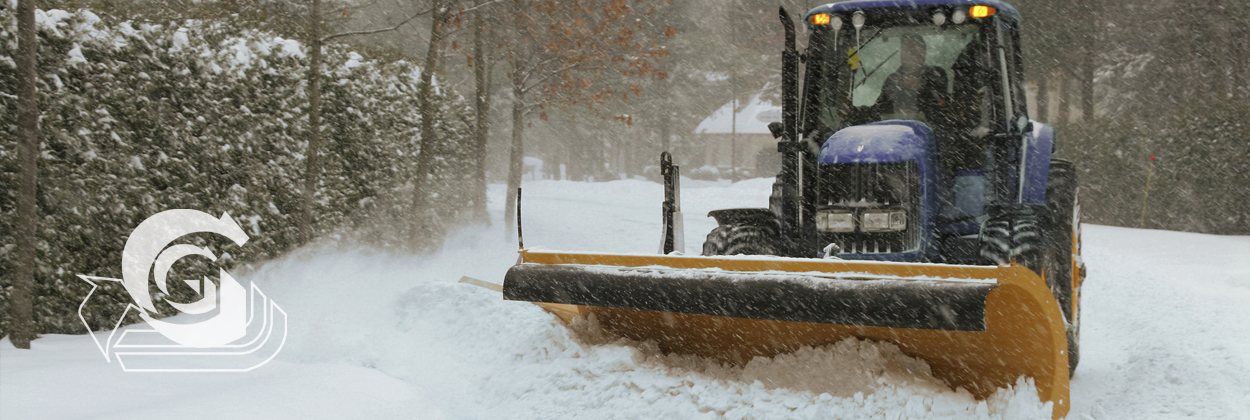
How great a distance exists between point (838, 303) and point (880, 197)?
3.35ft

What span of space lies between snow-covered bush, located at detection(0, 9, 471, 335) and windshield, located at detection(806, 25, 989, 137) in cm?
485

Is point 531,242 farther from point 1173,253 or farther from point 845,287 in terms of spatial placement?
point 845,287

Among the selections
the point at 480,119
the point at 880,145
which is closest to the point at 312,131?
the point at 480,119

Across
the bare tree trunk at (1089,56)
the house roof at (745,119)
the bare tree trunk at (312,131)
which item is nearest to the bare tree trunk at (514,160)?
the bare tree trunk at (312,131)

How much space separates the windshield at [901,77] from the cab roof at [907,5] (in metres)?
0.14

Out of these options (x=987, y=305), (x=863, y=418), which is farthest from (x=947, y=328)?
(x=863, y=418)

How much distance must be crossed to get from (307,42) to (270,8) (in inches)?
193

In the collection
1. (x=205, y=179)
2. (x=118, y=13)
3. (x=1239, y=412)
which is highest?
(x=118, y=13)

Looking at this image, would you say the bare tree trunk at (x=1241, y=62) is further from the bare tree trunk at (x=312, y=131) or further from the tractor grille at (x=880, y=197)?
the bare tree trunk at (x=312, y=131)

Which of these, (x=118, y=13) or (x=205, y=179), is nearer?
(x=118, y=13)

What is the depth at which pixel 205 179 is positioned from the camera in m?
6.77

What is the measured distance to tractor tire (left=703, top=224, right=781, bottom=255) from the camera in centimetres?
500

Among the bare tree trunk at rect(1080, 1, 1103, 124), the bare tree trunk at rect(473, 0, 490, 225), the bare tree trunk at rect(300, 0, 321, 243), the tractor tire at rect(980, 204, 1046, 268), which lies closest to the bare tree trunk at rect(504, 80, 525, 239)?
the bare tree trunk at rect(473, 0, 490, 225)

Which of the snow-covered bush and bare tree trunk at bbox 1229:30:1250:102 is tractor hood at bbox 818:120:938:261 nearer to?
the snow-covered bush
